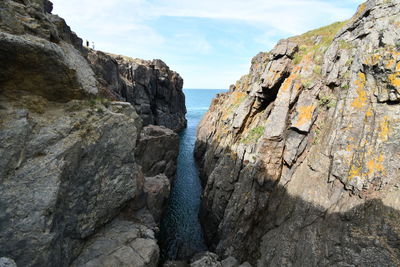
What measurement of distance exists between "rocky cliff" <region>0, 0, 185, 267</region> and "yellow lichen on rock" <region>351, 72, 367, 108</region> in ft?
56.2

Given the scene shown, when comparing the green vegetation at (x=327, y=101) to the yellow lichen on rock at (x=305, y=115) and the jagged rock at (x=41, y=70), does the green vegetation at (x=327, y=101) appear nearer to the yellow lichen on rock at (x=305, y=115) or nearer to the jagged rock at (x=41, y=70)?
the yellow lichen on rock at (x=305, y=115)

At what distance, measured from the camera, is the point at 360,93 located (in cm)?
1678

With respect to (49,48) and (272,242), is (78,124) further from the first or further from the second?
(272,242)

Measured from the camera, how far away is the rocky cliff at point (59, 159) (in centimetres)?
923

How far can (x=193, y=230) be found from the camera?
3070 centimetres

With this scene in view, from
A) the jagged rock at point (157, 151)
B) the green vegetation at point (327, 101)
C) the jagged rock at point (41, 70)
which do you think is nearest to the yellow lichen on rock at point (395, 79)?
the green vegetation at point (327, 101)

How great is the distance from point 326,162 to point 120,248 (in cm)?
1637

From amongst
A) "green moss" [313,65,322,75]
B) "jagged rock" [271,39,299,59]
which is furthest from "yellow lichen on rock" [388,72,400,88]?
"jagged rock" [271,39,299,59]

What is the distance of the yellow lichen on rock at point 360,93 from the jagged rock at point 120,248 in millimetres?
18242

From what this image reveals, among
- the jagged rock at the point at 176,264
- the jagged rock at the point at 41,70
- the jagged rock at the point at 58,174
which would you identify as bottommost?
the jagged rock at the point at 176,264

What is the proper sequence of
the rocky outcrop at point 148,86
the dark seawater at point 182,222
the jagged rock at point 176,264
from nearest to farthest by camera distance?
the jagged rock at point 176,264 < the dark seawater at point 182,222 < the rocky outcrop at point 148,86

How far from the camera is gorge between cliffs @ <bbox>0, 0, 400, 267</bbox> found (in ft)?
32.7

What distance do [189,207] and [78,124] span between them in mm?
28401

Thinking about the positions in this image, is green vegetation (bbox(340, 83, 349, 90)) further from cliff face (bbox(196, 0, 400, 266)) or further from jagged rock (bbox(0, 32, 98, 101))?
jagged rock (bbox(0, 32, 98, 101))
